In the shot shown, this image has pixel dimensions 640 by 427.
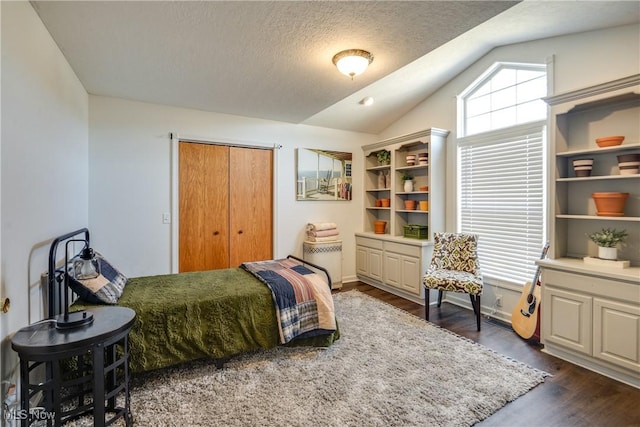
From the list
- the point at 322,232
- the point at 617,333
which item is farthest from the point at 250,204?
the point at 617,333

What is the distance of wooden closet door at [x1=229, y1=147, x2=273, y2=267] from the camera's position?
163 inches

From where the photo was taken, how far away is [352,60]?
236 cm

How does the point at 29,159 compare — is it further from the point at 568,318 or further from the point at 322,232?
the point at 568,318

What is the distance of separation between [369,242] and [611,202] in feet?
9.58

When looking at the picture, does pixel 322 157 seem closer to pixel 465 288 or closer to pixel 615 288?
pixel 465 288

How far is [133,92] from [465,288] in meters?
4.10

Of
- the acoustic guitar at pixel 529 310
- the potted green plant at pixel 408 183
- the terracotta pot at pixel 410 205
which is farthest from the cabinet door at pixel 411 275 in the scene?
the acoustic guitar at pixel 529 310

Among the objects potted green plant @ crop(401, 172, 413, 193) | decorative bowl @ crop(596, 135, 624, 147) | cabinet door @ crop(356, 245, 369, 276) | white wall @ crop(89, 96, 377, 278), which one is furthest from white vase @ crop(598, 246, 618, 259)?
white wall @ crop(89, 96, 377, 278)

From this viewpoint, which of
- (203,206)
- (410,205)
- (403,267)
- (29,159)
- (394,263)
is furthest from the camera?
(410,205)

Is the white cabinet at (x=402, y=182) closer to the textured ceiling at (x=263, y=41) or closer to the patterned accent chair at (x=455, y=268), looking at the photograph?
the patterned accent chair at (x=455, y=268)

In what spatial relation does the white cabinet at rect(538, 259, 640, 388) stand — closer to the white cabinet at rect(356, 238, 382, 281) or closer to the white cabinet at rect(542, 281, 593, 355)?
the white cabinet at rect(542, 281, 593, 355)

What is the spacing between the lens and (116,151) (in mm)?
3410

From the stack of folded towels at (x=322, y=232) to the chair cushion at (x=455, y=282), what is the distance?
1.64 metres

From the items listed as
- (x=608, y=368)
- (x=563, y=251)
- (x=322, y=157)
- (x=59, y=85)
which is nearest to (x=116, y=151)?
(x=59, y=85)
